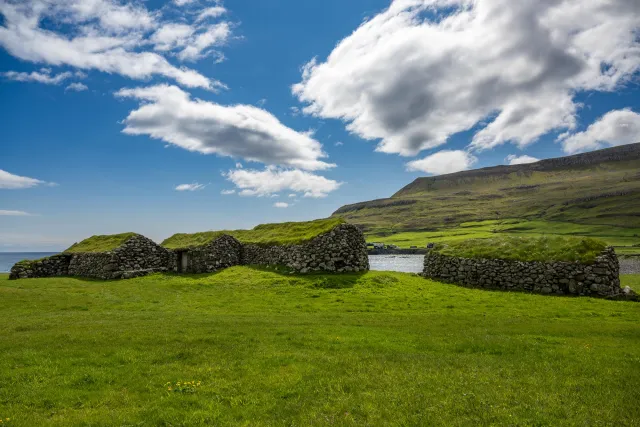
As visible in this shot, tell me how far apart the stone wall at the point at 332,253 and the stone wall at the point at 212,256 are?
30.3 feet

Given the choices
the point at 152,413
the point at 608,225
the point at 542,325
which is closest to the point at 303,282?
the point at 542,325

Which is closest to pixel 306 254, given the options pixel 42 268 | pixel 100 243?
pixel 100 243

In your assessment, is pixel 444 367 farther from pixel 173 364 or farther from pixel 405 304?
pixel 405 304

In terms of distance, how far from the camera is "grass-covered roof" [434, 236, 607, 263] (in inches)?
1140

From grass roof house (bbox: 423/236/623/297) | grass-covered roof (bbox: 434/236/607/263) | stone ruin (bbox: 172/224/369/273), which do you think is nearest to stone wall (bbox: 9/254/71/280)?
stone ruin (bbox: 172/224/369/273)

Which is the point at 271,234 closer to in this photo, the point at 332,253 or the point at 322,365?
the point at 332,253

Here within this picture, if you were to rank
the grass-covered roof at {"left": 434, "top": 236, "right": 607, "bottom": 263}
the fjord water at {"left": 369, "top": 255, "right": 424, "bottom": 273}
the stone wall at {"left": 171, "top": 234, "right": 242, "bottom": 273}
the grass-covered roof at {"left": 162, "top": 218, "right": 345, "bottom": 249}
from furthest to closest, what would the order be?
the fjord water at {"left": 369, "top": 255, "right": 424, "bottom": 273} → the stone wall at {"left": 171, "top": 234, "right": 242, "bottom": 273} → the grass-covered roof at {"left": 162, "top": 218, "right": 345, "bottom": 249} → the grass-covered roof at {"left": 434, "top": 236, "right": 607, "bottom": 263}

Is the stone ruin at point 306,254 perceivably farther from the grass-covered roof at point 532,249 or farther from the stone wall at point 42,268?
the stone wall at point 42,268

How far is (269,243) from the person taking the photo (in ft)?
139

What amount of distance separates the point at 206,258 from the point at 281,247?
32.8ft

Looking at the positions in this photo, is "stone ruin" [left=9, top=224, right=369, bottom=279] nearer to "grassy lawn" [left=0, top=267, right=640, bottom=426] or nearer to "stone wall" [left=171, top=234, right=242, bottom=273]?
"stone wall" [left=171, top=234, right=242, bottom=273]

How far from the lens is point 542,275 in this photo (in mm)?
29453

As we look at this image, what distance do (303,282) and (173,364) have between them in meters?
20.5

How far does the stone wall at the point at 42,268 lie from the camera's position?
4297cm
